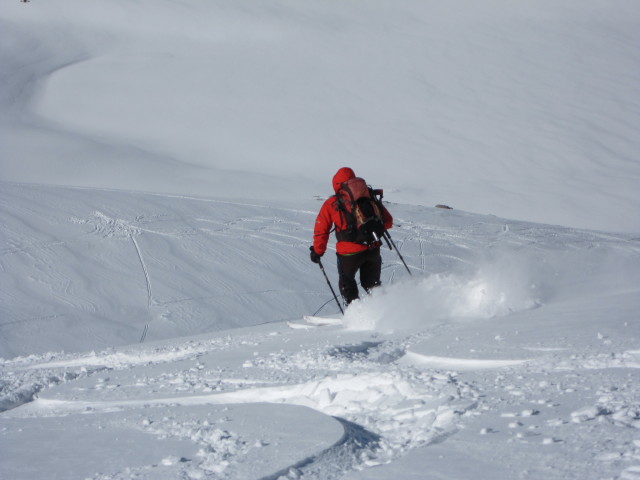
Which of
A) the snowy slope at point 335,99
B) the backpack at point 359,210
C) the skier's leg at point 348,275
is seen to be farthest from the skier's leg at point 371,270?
the snowy slope at point 335,99

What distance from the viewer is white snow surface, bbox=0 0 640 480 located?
9.63 ft

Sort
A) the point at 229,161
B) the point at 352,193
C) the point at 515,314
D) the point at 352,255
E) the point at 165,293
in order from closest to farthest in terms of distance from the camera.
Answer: the point at 515,314
the point at 352,193
the point at 352,255
the point at 165,293
the point at 229,161

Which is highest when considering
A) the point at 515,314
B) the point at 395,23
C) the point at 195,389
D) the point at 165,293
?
the point at 395,23

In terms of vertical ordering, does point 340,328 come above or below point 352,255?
below

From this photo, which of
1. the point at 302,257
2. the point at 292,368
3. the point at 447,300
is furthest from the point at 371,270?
the point at 302,257


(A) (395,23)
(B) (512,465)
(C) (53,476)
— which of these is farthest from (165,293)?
(A) (395,23)

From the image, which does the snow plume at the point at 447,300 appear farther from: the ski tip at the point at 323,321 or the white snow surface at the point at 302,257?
the ski tip at the point at 323,321

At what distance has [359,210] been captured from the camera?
6398mm

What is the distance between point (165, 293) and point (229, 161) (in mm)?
13841

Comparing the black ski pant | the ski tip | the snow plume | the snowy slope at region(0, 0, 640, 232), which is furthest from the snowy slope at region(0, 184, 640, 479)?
the snowy slope at region(0, 0, 640, 232)

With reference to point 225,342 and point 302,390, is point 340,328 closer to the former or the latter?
point 225,342

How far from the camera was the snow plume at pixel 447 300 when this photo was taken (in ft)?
18.7

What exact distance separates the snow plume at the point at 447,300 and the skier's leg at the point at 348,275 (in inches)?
18.0

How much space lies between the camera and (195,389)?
160 inches
